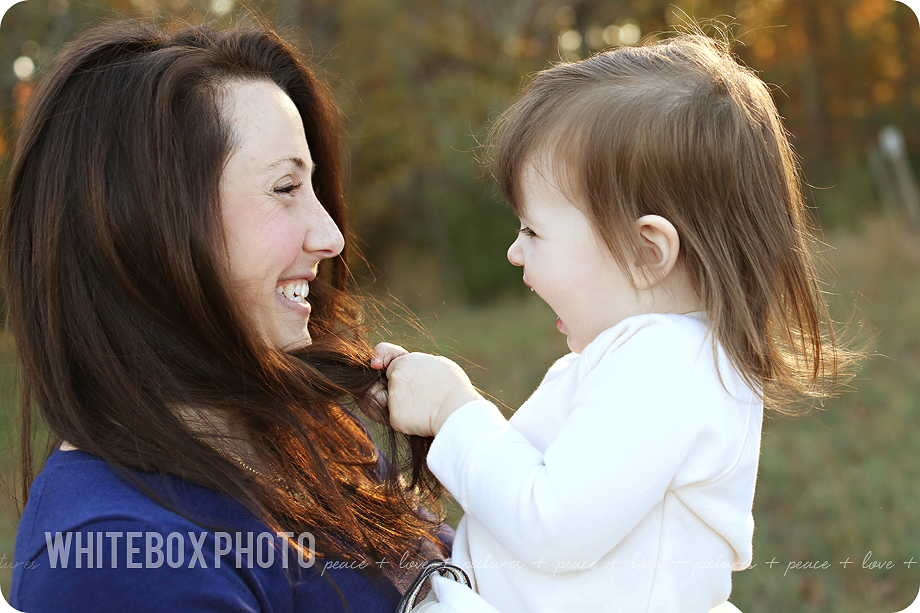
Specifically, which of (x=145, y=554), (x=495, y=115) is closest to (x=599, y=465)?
(x=145, y=554)

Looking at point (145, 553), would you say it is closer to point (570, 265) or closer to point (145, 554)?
point (145, 554)

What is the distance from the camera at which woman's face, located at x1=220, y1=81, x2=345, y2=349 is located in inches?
55.5

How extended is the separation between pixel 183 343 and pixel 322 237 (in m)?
0.37

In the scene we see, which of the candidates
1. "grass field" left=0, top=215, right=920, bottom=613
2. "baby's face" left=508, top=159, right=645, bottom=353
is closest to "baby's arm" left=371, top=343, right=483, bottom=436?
"baby's face" left=508, top=159, right=645, bottom=353

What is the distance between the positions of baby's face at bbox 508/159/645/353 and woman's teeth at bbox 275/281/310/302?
0.50 m

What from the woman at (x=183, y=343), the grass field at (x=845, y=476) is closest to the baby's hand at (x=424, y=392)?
the woman at (x=183, y=343)

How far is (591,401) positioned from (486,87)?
11.0 metres

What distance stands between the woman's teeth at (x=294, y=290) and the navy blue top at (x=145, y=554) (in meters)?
0.46

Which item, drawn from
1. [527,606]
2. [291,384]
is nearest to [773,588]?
[527,606]

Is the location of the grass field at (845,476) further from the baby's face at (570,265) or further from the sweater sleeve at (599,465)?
the sweater sleeve at (599,465)

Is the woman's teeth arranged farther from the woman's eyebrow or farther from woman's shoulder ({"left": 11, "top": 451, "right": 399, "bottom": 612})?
woman's shoulder ({"left": 11, "top": 451, "right": 399, "bottom": 612})

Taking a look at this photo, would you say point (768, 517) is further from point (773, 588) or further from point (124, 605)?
point (124, 605)

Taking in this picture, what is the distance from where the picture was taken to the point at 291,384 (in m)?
1.46

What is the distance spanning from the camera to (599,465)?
1.14 metres
